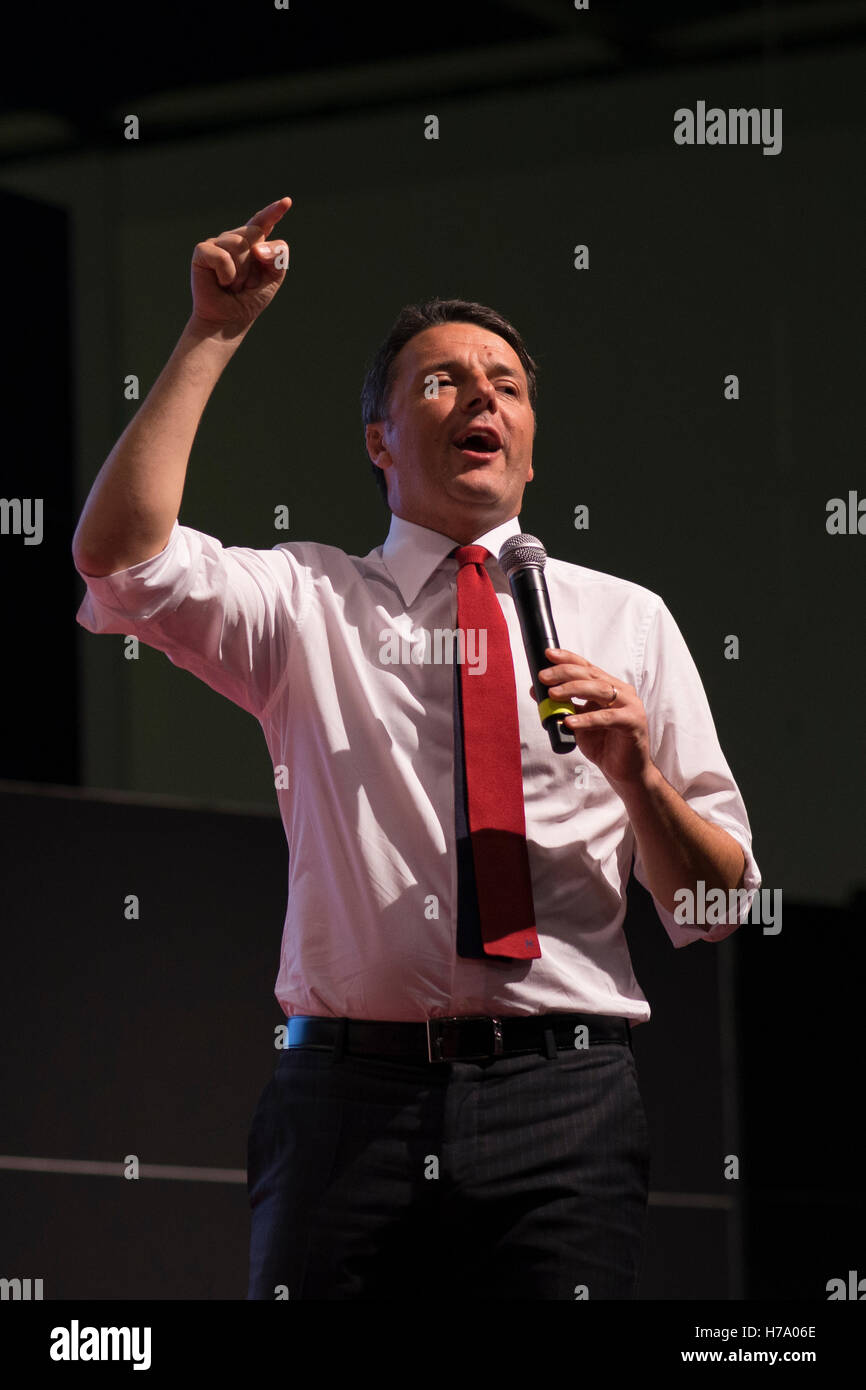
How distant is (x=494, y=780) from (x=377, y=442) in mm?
580

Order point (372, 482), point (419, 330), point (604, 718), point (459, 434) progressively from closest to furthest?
A: point (604, 718), point (459, 434), point (419, 330), point (372, 482)

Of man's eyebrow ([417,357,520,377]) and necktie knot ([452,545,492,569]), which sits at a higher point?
man's eyebrow ([417,357,520,377])

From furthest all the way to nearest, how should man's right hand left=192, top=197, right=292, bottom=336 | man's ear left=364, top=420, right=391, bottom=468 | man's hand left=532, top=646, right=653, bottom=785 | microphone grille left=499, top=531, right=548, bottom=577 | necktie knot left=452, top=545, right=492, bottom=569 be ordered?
man's ear left=364, top=420, right=391, bottom=468 < necktie knot left=452, top=545, right=492, bottom=569 < microphone grille left=499, top=531, right=548, bottom=577 < man's right hand left=192, top=197, right=292, bottom=336 < man's hand left=532, top=646, right=653, bottom=785

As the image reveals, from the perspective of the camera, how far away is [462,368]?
2.16 metres

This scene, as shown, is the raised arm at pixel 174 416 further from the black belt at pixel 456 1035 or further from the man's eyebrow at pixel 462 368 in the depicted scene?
the black belt at pixel 456 1035

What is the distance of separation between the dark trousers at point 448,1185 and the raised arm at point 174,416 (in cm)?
58

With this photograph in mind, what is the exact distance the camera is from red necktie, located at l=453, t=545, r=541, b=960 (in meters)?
1.83

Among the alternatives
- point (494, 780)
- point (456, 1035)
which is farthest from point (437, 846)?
point (456, 1035)

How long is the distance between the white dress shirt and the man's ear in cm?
18

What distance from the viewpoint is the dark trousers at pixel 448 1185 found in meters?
1.74

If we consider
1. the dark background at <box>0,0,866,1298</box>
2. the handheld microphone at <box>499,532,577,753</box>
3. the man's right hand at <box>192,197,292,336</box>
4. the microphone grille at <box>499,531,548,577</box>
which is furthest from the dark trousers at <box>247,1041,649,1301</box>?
the dark background at <box>0,0,866,1298</box>

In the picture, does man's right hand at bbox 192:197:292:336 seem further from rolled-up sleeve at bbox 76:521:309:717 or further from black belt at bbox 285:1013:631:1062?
black belt at bbox 285:1013:631:1062

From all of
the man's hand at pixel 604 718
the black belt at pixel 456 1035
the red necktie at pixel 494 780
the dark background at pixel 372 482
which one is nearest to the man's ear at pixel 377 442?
the red necktie at pixel 494 780

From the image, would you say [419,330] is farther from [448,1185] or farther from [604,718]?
[448,1185]
